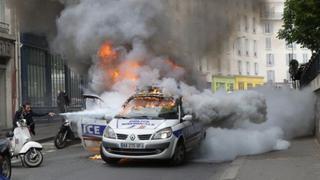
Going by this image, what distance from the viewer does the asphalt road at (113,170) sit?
36.0 feet

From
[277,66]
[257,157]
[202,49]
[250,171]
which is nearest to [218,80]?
[202,49]

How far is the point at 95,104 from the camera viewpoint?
15.6m

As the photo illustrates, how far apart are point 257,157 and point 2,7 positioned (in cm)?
1491

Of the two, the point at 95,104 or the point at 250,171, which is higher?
the point at 95,104

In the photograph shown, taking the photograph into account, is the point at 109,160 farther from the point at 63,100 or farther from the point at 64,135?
the point at 63,100

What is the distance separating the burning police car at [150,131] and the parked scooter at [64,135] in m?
4.08

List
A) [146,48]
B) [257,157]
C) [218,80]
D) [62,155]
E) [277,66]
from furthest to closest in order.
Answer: [277,66], [218,80], [146,48], [62,155], [257,157]

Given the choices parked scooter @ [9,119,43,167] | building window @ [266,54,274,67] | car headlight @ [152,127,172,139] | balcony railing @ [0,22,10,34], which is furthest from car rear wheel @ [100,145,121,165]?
building window @ [266,54,274,67]

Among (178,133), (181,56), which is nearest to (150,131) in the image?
(178,133)

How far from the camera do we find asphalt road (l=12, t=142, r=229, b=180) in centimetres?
1097

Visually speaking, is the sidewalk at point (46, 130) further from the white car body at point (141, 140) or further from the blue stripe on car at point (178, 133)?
the blue stripe on car at point (178, 133)

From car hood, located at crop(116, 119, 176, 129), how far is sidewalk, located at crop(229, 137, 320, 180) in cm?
173

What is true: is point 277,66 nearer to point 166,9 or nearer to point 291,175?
point 166,9

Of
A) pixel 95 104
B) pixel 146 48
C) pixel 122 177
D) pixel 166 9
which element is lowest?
pixel 122 177
